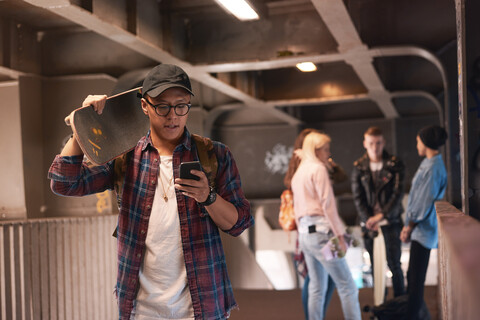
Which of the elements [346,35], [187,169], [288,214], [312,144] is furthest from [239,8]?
[187,169]

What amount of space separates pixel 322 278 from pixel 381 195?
170 cm

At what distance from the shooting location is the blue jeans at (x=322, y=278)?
5301 mm

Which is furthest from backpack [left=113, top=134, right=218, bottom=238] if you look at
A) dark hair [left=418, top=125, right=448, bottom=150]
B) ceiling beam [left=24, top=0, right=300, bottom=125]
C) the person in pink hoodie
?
dark hair [left=418, top=125, right=448, bottom=150]

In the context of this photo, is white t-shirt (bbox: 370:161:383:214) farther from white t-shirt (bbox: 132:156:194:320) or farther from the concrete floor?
white t-shirt (bbox: 132:156:194:320)

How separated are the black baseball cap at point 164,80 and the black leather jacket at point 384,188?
15.2 feet

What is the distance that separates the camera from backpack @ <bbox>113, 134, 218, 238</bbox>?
251 cm

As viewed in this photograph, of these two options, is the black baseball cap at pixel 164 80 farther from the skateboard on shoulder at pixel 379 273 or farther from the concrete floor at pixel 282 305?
the concrete floor at pixel 282 305

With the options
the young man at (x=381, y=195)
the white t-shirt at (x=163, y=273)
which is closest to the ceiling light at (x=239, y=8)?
the young man at (x=381, y=195)

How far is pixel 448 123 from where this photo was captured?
7.46 m

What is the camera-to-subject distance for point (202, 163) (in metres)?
2.52

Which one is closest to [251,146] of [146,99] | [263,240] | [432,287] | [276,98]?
[263,240]

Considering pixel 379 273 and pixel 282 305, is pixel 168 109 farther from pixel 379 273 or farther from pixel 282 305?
pixel 282 305

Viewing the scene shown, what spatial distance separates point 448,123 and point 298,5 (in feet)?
7.93

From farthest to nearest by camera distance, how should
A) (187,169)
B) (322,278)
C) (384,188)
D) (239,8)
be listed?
1. (384,188)
2. (239,8)
3. (322,278)
4. (187,169)
